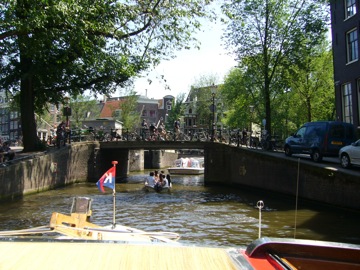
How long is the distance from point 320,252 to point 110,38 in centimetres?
1724

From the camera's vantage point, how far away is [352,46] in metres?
19.8

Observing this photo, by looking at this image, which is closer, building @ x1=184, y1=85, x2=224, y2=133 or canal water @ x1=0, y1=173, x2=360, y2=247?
canal water @ x1=0, y1=173, x2=360, y2=247

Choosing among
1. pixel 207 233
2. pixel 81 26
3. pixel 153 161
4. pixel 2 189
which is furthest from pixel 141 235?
pixel 153 161

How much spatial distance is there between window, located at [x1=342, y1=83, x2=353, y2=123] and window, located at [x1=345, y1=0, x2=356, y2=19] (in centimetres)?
349

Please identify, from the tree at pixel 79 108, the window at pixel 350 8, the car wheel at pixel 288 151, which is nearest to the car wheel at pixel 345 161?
the car wheel at pixel 288 151

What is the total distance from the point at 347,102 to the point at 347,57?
2.27 meters

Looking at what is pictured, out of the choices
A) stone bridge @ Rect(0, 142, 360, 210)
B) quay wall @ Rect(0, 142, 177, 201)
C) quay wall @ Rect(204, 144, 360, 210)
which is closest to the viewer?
quay wall @ Rect(204, 144, 360, 210)

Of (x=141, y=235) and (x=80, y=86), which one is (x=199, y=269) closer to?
(x=141, y=235)

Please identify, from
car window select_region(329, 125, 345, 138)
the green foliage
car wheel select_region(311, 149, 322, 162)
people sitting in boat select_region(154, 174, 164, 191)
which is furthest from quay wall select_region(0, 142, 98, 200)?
the green foliage

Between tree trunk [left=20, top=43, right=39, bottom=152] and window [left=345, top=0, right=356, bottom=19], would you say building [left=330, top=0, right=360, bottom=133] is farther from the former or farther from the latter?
tree trunk [left=20, top=43, right=39, bottom=152]

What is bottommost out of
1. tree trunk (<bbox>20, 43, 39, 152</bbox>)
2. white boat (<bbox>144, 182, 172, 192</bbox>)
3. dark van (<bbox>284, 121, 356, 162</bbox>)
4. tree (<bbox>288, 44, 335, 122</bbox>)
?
white boat (<bbox>144, 182, 172, 192</bbox>)

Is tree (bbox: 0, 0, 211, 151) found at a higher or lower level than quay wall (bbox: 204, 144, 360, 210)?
higher

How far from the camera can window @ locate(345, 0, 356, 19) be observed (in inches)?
774

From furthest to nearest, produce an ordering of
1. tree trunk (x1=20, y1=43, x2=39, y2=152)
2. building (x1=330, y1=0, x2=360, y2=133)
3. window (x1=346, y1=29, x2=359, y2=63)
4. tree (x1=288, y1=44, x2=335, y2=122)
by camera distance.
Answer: tree (x1=288, y1=44, x2=335, y2=122) → tree trunk (x1=20, y1=43, x2=39, y2=152) → window (x1=346, y1=29, x2=359, y2=63) → building (x1=330, y1=0, x2=360, y2=133)
